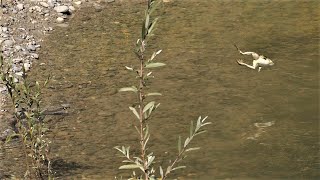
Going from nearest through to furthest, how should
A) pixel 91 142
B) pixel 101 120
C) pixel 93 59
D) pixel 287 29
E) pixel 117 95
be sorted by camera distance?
1. pixel 91 142
2. pixel 101 120
3. pixel 117 95
4. pixel 93 59
5. pixel 287 29

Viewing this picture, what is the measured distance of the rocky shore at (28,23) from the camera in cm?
1067

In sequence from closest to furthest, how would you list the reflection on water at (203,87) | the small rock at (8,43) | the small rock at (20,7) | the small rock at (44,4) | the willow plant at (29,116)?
the willow plant at (29,116), the reflection on water at (203,87), the small rock at (8,43), the small rock at (20,7), the small rock at (44,4)

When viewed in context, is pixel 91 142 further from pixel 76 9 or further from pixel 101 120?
pixel 76 9

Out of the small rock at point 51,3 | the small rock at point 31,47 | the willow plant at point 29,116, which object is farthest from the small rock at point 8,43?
the willow plant at point 29,116

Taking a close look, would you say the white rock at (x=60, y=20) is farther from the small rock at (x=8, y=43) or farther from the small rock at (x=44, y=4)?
the small rock at (x=8, y=43)

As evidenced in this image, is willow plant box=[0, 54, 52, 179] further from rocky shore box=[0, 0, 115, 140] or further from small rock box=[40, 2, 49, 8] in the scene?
small rock box=[40, 2, 49, 8]

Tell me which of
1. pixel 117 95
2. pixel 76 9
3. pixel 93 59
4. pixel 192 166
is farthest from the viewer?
pixel 76 9

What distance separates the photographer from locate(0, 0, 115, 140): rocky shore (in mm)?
10672

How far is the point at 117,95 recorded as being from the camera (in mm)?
9273

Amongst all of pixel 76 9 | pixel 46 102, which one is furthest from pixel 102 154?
pixel 76 9

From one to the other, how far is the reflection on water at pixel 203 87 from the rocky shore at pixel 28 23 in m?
0.24

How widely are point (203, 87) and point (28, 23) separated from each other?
13.6 feet

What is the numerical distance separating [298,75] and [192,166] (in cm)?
311

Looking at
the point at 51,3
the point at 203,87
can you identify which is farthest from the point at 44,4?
the point at 203,87
